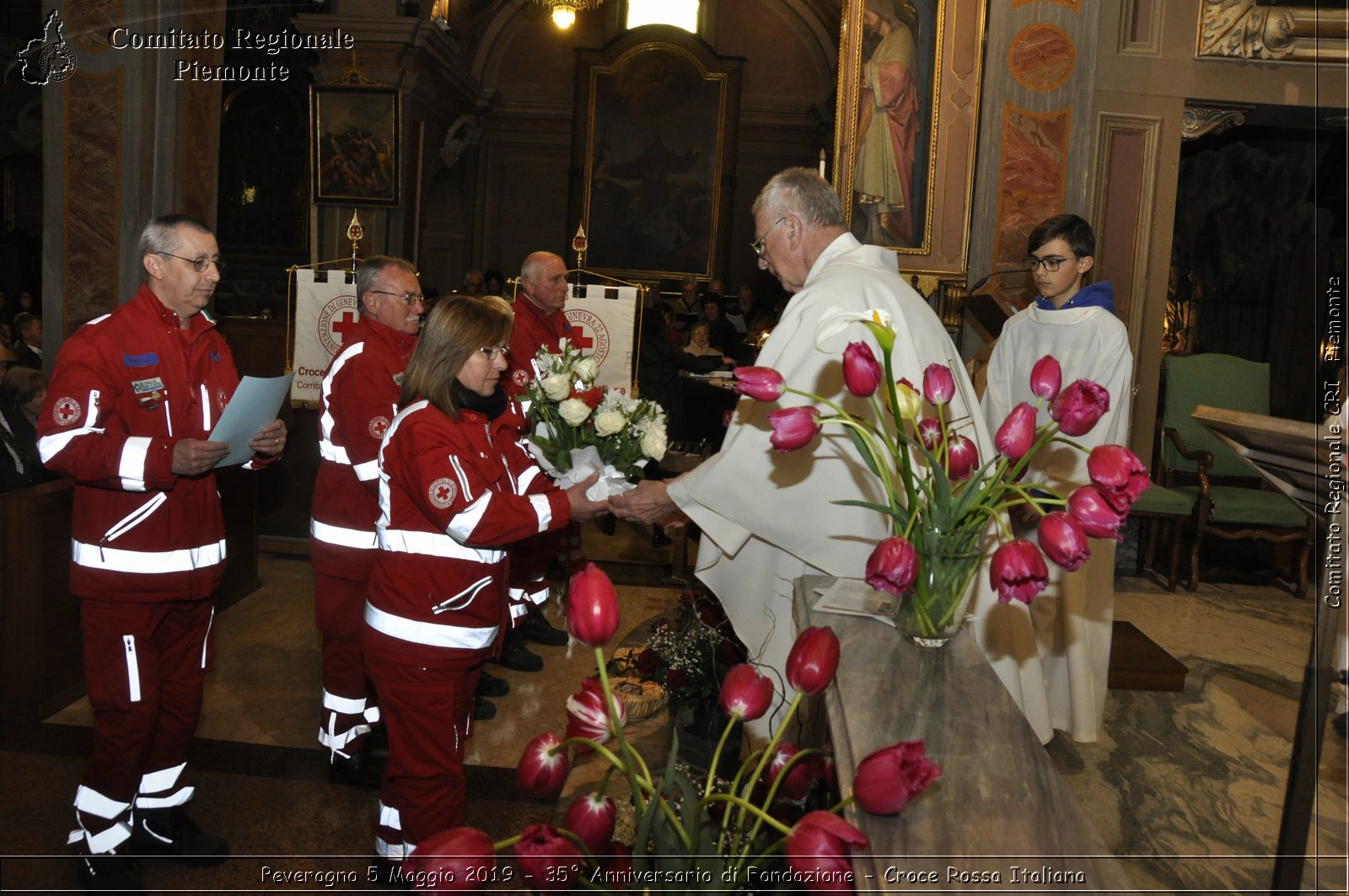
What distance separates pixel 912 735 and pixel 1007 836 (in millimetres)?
246

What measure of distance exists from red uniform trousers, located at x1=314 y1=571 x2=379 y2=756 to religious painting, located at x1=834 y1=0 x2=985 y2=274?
197 inches

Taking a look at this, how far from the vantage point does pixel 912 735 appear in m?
1.42

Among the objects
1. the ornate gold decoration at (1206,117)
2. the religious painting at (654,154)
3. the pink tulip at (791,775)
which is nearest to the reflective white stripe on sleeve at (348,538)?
the pink tulip at (791,775)

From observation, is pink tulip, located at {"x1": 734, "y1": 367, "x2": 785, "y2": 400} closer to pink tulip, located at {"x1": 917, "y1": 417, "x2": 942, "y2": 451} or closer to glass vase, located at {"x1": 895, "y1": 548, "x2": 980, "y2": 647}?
pink tulip, located at {"x1": 917, "y1": 417, "x2": 942, "y2": 451}

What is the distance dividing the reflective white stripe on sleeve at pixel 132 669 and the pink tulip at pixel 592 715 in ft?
7.16

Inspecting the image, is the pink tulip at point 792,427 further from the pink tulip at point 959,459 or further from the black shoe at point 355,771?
the black shoe at point 355,771

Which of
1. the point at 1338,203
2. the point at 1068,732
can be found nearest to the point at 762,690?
the point at 1068,732

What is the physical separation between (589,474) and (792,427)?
194 cm

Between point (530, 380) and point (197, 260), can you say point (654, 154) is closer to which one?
point (530, 380)

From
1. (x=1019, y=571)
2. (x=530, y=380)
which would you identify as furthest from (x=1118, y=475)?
(x=530, y=380)

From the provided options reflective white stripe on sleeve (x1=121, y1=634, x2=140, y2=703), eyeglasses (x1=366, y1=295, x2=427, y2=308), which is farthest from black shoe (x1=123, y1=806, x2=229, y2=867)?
eyeglasses (x1=366, y1=295, x2=427, y2=308)

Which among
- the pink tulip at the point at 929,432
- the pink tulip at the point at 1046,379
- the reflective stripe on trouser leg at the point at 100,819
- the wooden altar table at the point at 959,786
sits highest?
the pink tulip at the point at 1046,379

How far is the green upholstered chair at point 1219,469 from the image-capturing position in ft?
22.6

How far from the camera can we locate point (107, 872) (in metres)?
2.93
